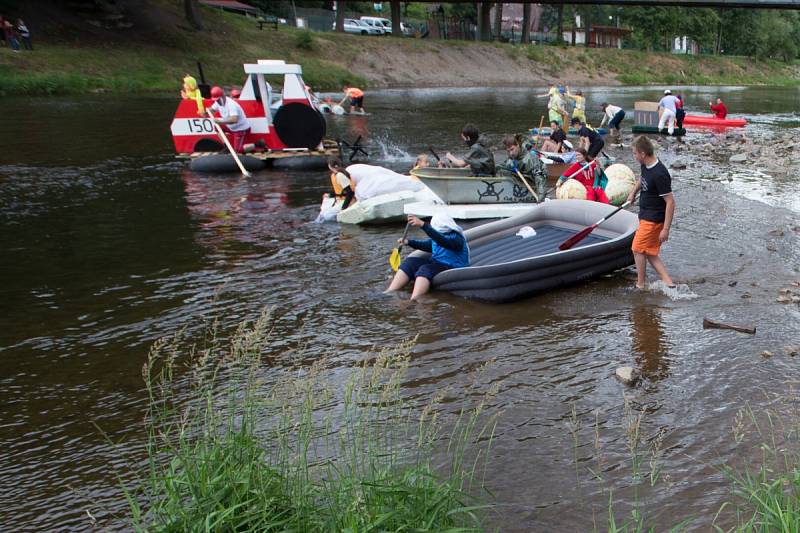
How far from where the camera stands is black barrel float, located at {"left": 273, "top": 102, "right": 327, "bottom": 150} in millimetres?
17406

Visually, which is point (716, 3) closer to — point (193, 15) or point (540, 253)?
point (193, 15)

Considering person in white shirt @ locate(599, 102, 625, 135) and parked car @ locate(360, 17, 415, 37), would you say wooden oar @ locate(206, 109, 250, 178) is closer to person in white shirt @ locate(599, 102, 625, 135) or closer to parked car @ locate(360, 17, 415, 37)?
person in white shirt @ locate(599, 102, 625, 135)

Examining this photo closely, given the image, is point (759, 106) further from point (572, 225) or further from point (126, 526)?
point (126, 526)

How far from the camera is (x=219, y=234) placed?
1208cm

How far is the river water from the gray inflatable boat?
22cm

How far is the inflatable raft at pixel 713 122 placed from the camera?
2830cm

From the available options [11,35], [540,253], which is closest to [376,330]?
[540,253]

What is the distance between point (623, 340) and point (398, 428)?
9.45 feet

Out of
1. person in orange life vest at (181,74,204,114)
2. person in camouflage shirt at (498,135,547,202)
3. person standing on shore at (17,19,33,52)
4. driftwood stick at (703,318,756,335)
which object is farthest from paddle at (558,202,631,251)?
person standing on shore at (17,19,33,52)

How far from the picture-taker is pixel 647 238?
8336mm

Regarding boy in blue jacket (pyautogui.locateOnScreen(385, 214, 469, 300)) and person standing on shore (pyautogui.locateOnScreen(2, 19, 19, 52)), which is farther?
person standing on shore (pyautogui.locateOnScreen(2, 19, 19, 52))

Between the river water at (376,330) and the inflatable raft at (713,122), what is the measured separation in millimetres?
13541

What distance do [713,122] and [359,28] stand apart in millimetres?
37313

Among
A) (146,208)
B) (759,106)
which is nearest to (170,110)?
(146,208)
